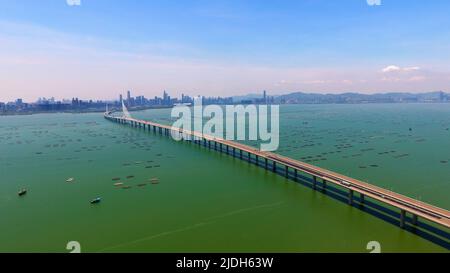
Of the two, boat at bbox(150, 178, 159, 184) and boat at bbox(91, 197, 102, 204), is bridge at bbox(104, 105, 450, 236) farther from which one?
boat at bbox(91, 197, 102, 204)

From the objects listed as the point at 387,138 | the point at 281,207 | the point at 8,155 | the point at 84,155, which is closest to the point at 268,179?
the point at 281,207

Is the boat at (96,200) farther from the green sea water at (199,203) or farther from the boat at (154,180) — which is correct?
the boat at (154,180)

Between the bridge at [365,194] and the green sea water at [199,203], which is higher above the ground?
the bridge at [365,194]

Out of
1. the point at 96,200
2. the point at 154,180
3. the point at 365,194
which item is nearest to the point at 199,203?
the point at 154,180

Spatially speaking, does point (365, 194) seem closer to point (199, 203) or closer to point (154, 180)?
point (199, 203)

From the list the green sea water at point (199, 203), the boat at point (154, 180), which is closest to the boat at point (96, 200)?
the green sea water at point (199, 203)

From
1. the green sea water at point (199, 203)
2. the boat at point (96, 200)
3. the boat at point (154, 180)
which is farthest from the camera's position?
the boat at point (154, 180)

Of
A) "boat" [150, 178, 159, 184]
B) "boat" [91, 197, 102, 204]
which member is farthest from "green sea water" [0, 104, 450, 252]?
"boat" [150, 178, 159, 184]
